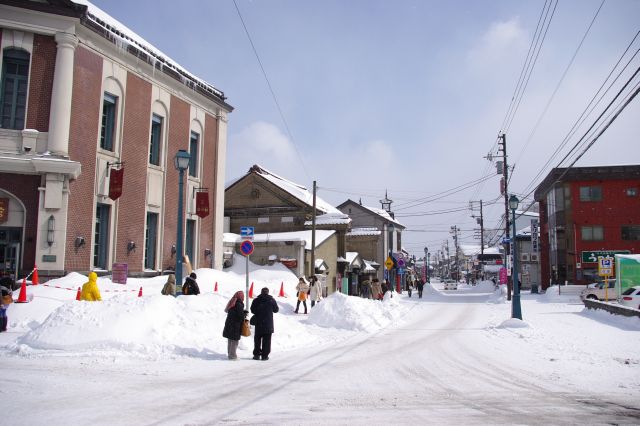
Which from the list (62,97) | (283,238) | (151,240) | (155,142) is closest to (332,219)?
(283,238)

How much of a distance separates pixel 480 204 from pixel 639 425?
217 ft

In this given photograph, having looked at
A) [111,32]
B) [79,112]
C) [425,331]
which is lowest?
[425,331]

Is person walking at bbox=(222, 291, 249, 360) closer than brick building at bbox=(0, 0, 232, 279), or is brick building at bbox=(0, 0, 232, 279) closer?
person walking at bbox=(222, 291, 249, 360)

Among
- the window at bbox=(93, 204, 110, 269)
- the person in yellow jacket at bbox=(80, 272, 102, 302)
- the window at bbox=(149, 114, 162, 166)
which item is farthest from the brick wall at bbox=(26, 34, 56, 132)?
the person in yellow jacket at bbox=(80, 272, 102, 302)

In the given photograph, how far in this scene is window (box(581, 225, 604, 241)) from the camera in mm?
42938

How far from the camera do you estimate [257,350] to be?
1109cm

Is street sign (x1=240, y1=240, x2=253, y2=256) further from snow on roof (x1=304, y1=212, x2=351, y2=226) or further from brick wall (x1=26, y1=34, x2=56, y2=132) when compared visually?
snow on roof (x1=304, y1=212, x2=351, y2=226)

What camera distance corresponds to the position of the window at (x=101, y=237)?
20234 millimetres

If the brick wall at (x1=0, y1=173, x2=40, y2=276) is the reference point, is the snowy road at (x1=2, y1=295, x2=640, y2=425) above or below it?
below

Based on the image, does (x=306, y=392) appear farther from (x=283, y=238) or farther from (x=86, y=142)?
(x=283, y=238)

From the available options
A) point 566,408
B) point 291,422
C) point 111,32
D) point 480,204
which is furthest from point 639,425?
point 480,204

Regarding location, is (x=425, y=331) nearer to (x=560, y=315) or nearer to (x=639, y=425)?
(x=560, y=315)

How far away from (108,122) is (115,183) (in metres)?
2.82

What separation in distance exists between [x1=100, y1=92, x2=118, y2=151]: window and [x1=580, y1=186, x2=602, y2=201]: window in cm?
3891
